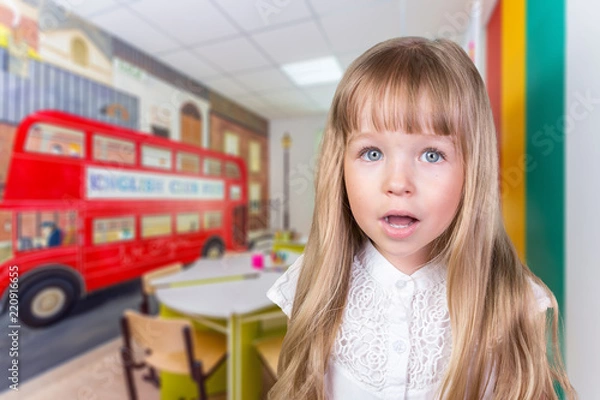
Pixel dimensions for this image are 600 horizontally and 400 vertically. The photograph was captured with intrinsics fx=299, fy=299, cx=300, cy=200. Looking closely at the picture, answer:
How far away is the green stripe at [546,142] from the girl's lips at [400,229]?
370 millimetres

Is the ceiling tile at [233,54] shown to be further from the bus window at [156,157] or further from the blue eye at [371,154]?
the blue eye at [371,154]

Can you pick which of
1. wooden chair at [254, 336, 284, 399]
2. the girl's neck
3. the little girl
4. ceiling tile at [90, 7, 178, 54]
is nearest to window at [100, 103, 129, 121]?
ceiling tile at [90, 7, 178, 54]

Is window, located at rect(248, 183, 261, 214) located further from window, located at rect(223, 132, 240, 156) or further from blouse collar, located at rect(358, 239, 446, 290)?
blouse collar, located at rect(358, 239, 446, 290)

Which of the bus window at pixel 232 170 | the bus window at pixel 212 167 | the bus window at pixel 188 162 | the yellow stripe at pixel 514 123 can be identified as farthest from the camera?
the bus window at pixel 232 170

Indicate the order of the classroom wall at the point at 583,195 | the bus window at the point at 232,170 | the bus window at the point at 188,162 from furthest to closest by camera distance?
1. the bus window at the point at 232,170
2. the bus window at the point at 188,162
3. the classroom wall at the point at 583,195

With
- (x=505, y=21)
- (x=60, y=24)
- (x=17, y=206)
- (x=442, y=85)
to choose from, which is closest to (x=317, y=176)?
(x=442, y=85)

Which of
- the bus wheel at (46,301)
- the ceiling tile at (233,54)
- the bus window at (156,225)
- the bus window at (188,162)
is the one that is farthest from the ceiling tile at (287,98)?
the bus wheel at (46,301)

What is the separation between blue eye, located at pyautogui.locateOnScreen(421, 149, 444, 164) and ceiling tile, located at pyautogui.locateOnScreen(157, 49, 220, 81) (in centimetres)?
196

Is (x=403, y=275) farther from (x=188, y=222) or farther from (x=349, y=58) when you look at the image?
(x=188, y=222)

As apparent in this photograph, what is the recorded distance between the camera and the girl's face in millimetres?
348

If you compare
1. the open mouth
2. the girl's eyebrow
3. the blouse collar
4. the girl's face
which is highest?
Result: the girl's eyebrow

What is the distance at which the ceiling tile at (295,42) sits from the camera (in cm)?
159

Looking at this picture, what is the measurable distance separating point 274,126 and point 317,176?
274 centimetres

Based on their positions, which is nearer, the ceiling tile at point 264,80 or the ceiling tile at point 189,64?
the ceiling tile at point 189,64
